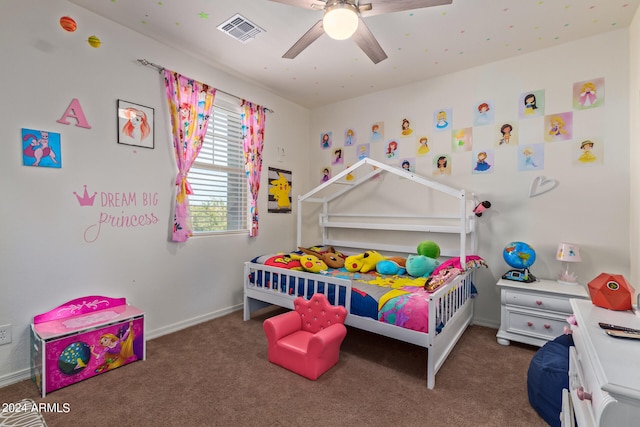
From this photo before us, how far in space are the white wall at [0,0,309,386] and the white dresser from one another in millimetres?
2853

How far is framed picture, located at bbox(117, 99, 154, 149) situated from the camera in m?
2.44

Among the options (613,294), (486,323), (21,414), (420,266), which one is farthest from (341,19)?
(486,323)

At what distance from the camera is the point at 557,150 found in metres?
2.69

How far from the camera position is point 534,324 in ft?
8.05

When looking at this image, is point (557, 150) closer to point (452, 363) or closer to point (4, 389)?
point (452, 363)

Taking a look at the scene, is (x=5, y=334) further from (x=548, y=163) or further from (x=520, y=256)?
(x=548, y=163)

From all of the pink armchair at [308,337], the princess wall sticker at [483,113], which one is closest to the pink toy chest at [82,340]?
the pink armchair at [308,337]

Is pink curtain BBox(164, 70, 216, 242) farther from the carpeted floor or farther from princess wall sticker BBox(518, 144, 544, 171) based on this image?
princess wall sticker BBox(518, 144, 544, 171)

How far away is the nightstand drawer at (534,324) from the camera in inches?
93.0

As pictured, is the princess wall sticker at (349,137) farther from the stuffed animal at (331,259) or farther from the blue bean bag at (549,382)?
the blue bean bag at (549,382)

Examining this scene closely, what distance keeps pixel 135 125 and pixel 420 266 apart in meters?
2.73

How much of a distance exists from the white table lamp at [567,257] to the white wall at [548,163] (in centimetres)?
13

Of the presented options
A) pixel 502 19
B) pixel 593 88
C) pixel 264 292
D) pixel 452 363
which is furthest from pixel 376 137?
pixel 452 363

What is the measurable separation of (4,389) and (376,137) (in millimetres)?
3787
